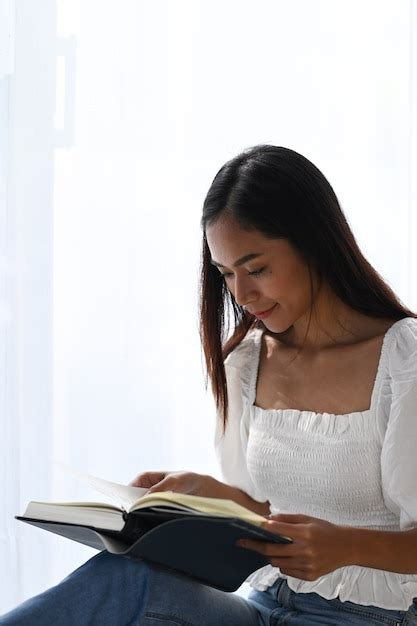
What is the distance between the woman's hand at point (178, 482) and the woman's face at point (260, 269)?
0.28m

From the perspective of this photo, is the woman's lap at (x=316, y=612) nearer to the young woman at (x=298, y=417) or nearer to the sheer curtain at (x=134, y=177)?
the young woman at (x=298, y=417)

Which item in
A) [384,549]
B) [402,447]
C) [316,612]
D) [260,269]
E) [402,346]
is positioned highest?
[260,269]

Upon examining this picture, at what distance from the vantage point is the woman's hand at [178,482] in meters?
1.56

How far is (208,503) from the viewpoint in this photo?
119 cm

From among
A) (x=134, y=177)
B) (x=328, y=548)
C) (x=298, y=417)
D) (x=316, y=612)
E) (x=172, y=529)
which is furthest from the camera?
(x=134, y=177)

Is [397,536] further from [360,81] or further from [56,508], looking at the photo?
[360,81]

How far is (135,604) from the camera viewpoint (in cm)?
141

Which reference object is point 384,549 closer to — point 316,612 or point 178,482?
point 316,612

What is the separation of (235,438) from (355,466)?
30 centimetres

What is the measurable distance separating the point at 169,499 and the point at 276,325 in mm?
524

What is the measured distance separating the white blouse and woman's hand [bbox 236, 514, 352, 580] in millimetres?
195

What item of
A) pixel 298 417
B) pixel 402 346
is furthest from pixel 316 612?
pixel 402 346

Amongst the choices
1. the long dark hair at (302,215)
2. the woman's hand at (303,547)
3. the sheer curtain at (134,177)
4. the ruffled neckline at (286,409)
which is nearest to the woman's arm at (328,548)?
the woman's hand at (303,547)

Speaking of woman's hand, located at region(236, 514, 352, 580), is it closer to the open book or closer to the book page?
the open book
